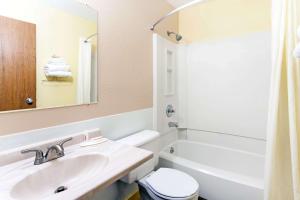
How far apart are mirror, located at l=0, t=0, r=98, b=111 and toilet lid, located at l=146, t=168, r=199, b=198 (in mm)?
798

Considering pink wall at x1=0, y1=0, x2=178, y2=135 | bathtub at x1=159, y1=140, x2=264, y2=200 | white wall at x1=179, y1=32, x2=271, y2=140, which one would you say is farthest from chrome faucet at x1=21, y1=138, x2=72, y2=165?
white wall at x1=179, y1=32, x2=271, y2=140

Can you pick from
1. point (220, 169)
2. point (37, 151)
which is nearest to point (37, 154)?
point (37, 151)

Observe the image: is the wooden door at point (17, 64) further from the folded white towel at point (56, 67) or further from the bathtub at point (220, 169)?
the bathtub at point (220, 169)

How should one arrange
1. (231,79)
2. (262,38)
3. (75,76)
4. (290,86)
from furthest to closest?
(231,79), (262,38), (75,76), (290,86)

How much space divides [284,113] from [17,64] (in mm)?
1533

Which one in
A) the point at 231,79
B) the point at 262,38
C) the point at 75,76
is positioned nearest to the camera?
the point at 75,76

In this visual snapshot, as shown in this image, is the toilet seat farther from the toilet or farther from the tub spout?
the tub spout

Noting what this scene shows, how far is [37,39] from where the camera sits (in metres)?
1.03

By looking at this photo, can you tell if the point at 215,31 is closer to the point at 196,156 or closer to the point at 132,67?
the point at 132,67

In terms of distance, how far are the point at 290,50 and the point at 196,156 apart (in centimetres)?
169

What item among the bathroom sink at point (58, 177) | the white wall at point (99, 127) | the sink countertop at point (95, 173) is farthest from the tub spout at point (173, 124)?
the bathroom sink at point (58, 177)

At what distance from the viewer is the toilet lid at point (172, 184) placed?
1.27m

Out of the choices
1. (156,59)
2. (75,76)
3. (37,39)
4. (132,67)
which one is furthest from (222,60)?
(37,39)

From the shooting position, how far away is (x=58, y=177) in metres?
0.95
